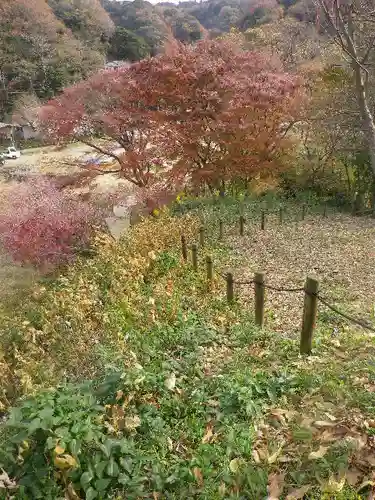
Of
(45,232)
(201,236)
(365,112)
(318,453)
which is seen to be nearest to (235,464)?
(318,453)

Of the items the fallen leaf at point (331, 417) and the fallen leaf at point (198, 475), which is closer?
the fallen leaf at point (198, 475)

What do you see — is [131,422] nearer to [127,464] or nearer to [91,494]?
[127,464]

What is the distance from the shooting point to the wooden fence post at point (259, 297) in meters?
4.51

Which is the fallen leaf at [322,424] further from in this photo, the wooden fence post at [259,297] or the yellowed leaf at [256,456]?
the wooden fence post at [259,297]

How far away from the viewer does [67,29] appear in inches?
1437

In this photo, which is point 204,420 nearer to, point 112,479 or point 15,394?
point 112,479

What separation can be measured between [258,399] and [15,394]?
291 cm

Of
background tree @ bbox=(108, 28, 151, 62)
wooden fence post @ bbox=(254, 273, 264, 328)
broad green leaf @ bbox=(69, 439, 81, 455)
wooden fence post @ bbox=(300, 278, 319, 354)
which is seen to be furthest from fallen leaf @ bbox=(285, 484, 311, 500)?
background tree @ bbox=(108, 28, 151, 62)

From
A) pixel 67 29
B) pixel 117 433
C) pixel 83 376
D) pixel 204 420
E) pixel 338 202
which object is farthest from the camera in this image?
pixel 67 29

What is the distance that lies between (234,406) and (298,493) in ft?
3.32

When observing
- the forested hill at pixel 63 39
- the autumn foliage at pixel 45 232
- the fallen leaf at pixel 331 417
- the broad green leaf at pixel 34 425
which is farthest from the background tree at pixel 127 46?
the broad green leaf at pixel 34 425

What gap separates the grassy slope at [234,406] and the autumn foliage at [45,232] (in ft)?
15.9

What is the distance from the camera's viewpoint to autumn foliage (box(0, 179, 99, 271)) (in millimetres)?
9398

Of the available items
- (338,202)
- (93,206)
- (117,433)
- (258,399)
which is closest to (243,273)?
(258,399)
